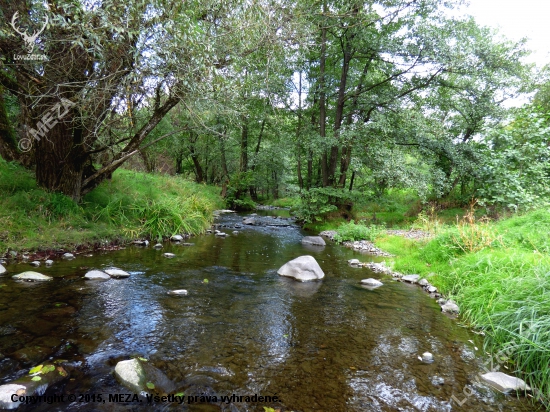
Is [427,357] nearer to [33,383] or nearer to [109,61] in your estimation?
[33,383]

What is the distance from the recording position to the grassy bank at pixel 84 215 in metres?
6.99

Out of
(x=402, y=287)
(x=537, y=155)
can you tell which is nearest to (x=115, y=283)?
(x=402, y=287)

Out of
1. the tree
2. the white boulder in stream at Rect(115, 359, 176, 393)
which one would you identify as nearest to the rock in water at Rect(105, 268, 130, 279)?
the tree

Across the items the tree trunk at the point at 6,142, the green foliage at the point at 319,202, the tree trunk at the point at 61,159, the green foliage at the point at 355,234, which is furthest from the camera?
the green foliage at the point at 319,202

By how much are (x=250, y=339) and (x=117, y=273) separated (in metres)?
3.61

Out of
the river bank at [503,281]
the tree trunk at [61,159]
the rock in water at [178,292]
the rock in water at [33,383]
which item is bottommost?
the rock in water at [178,292]

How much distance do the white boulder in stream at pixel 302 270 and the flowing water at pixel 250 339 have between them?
392mm

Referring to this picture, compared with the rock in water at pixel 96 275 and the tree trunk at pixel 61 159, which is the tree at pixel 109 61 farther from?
the rock in water at pixel 96 275

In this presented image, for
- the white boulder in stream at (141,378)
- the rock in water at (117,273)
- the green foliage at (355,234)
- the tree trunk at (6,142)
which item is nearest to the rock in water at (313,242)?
the green foliage at (355,234)

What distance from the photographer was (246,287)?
19.3 ft

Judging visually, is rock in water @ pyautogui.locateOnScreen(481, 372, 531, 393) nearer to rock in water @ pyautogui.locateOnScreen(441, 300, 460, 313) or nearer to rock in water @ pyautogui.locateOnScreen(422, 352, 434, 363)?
rock in water @ pyautogui.locateOnScreen(422, 352, 434, 363)

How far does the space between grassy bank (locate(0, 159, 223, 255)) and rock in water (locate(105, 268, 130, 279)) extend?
7.63ft

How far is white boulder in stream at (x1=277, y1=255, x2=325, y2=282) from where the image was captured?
22.0ft

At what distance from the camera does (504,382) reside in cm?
316
